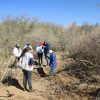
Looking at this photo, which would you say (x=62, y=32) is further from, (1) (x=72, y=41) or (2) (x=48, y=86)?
(2) (x=48, y=86)

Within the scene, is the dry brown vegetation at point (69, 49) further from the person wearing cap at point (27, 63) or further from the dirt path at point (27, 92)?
the person wearing cap at point (27, 63)

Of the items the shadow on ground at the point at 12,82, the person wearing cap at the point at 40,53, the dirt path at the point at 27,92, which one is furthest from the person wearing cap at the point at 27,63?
the person wearing cap at the point at 40,53

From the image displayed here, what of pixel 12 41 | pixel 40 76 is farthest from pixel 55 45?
pixel 40 76

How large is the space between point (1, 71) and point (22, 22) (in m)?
27.9

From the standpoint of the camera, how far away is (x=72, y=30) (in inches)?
1469

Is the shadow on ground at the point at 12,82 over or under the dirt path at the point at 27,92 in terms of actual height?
over

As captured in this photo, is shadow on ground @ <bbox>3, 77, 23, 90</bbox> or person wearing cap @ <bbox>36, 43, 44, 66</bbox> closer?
shadow on ground @ <bbox>3, 77, 23, 90</bbox>

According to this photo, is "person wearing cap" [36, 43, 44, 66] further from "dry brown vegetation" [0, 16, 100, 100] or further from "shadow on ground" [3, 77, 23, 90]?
"shadow on ground" [3, 77, 23, 90]

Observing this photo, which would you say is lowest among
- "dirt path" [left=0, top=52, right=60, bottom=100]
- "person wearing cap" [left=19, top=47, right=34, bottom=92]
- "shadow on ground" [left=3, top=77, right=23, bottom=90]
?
"dirt path" [left=0, top=52, right=60, bottom=100]

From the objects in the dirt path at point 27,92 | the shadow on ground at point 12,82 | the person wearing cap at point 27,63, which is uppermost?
the person wearing cap at point 27,63

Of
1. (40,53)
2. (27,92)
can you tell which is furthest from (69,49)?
(27,92)

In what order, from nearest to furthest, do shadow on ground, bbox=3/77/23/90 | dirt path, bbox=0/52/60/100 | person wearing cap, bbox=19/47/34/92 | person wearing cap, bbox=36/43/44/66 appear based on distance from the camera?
dirt path, bbox=0/52/60/100, person wearing cap, bbox=19/47/34/92, shadow on ground, bbox=3/77/23/90, person wearing cap, bbox=36/43/44/66

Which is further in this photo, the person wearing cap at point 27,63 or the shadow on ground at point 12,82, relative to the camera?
the shadow on ground at point 12,82

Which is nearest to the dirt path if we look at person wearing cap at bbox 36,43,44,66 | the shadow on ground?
the shadow on ground
